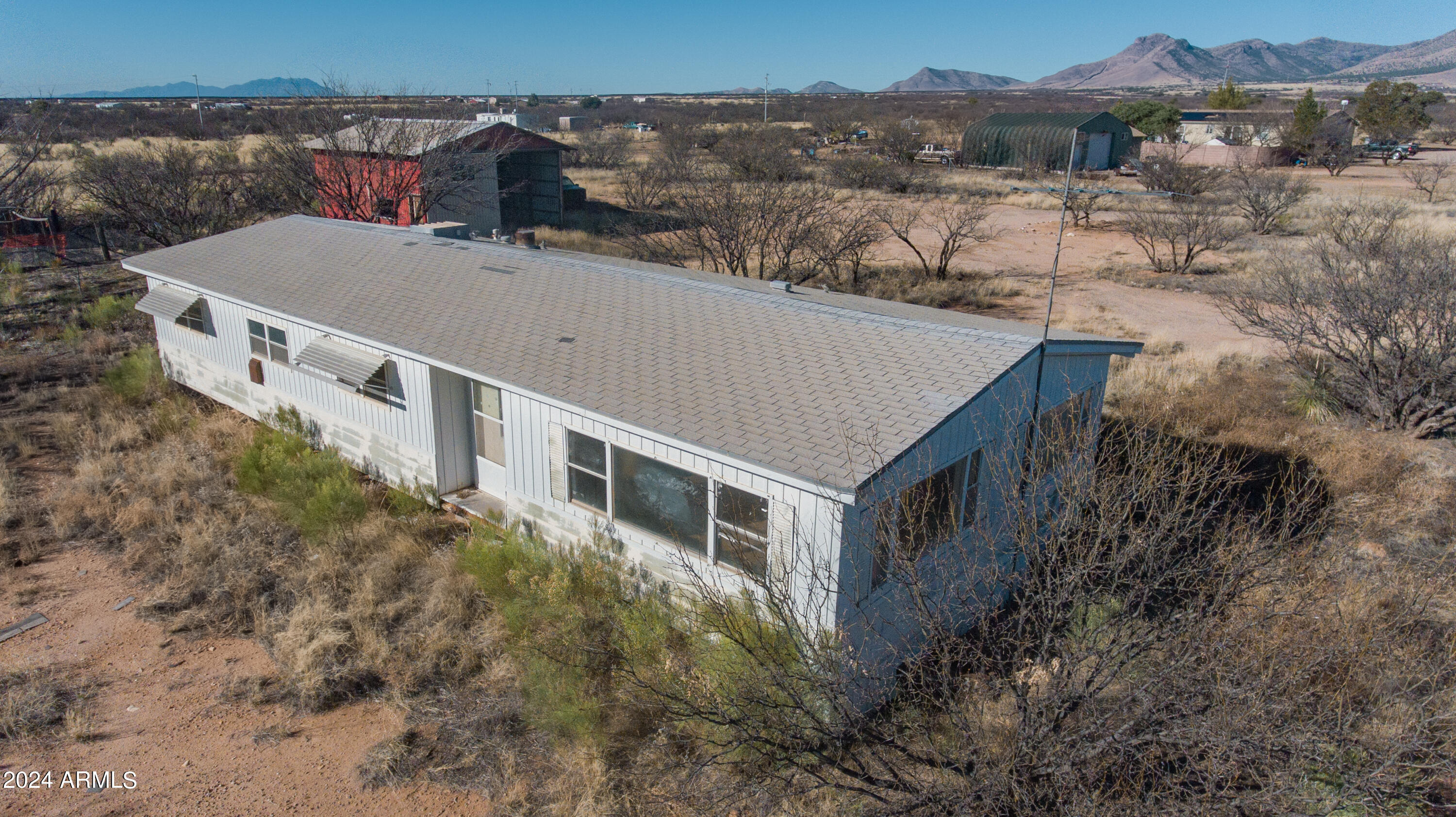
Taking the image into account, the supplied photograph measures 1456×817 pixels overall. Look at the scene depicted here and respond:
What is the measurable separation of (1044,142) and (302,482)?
180ft

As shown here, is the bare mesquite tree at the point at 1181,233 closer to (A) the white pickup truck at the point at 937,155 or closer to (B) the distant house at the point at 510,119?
(B) the distant house at the point at 510,119

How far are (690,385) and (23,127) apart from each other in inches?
1864

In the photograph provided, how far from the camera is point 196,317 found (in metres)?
14.4

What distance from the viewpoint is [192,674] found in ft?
27.1

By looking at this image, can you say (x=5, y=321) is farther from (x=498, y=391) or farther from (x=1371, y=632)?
(x=1371, y=632)

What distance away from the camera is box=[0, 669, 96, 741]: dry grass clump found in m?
7.40

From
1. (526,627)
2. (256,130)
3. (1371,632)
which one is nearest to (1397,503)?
(1371,632)

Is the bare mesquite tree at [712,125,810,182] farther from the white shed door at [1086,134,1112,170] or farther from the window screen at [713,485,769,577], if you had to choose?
the white shed door at [1086,134,1112,170]

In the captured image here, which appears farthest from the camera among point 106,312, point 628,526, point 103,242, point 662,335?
point 103,242

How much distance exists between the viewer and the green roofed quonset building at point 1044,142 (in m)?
54.5

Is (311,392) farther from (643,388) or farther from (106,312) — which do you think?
(106,312)

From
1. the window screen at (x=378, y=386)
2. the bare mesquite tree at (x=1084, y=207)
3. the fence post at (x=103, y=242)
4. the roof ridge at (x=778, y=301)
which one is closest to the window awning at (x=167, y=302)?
the roof ridge at (x=778, y=301)

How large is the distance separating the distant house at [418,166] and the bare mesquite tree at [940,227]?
13329 mm

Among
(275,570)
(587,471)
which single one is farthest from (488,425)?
(275,570)
